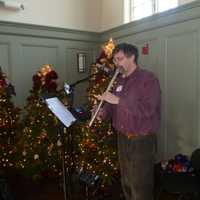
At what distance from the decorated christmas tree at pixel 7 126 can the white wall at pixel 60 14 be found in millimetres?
1118

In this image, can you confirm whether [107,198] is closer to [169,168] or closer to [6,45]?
[169,168]

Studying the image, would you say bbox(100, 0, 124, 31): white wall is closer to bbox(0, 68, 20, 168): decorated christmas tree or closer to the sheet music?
bbox(0, 68, 20, 168): decorated christmas tree

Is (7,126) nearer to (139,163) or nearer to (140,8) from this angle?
(139,163)

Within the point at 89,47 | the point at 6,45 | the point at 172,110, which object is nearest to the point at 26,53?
the point at 6,45

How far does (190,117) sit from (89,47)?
228 centimetres

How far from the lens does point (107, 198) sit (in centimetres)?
310

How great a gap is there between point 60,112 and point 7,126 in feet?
4.83

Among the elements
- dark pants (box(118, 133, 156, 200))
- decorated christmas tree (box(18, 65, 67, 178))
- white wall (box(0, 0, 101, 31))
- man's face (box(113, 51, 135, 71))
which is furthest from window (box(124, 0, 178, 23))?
dark pants (box(118, 133, 156, 200))

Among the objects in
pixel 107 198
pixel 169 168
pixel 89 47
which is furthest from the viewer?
pixel 89 47

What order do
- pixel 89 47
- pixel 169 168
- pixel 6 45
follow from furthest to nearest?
1. pixel 89 47
2. pixel 6 45
3. pixel 169 168

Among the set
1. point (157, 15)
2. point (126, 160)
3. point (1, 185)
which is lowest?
point (1, 185)

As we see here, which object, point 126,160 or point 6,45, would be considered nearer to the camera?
point 126,160

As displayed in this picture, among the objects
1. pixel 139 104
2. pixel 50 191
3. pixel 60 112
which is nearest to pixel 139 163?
pixel 139 104

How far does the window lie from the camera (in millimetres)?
3868
